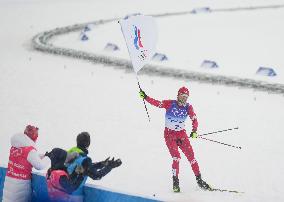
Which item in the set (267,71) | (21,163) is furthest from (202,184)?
(267,71)

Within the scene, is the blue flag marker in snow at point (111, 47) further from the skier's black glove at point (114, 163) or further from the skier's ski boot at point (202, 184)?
the skier's black glove at point (114, 163)

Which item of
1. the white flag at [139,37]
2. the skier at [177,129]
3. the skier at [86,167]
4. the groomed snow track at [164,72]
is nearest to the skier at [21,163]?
the skier at [86,167]

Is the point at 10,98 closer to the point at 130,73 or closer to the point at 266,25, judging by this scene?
the point at 130,73

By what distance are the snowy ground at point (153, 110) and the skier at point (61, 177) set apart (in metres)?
0.98

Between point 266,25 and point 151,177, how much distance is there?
25001 mm

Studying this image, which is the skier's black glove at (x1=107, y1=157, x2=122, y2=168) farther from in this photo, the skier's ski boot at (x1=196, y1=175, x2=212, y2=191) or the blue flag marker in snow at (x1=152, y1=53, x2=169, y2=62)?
the blue flag marker in snow at (x1=152, y1=53, x2=169, y2=62)

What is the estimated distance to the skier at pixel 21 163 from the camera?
6590mm

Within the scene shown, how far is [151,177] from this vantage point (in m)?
9.62

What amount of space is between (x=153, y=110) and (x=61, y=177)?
8.43 metres

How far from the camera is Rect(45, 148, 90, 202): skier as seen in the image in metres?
6.33

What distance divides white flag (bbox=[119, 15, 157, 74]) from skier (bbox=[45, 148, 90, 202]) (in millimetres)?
3208

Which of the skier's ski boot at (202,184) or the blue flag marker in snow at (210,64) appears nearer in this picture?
the skier's ski boot at (202,184)

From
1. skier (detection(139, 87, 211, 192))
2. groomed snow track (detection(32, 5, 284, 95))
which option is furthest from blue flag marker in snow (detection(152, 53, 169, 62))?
skier (detection(139, 87, 211, 192))

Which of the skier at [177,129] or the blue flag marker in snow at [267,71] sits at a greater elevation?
the blue flag marker in snow at [267,71]
